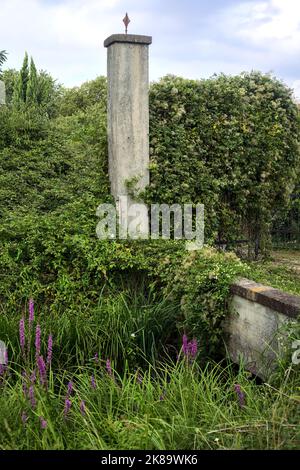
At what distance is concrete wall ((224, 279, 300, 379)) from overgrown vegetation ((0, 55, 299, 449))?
0.54 feet

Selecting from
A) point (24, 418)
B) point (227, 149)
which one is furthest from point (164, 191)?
point (24, 418)

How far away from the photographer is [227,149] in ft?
27.7

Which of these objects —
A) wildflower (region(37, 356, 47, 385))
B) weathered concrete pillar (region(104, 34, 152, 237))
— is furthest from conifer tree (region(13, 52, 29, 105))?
wildflower (region(37, 356, 47, 385))

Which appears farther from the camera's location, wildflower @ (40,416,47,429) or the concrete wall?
the concrete wall

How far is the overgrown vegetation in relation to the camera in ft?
10.4

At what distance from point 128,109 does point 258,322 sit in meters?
3.73

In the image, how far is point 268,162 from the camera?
9.04 meters

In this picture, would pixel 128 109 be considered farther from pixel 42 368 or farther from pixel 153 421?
pixel 153 421

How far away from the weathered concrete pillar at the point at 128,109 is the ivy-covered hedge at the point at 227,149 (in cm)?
18

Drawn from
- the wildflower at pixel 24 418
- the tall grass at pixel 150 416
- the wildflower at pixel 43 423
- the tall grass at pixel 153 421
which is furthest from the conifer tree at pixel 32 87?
the wildflower at pixel 43 423

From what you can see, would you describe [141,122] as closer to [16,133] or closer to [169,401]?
[16,133]

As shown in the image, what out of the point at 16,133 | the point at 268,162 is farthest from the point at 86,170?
the point at 268,162

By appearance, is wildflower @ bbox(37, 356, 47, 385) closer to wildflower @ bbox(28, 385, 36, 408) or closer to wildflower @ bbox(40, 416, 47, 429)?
wildflower @ bbox(28, 385, 36, 408)

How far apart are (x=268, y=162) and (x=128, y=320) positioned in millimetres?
4621
